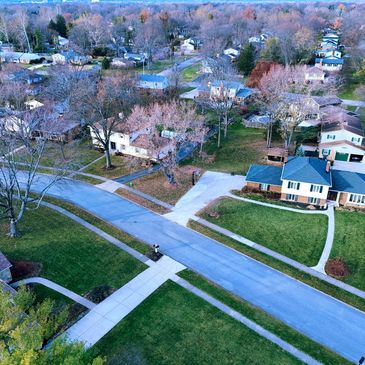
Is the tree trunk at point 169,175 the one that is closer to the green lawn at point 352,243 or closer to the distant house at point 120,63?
the green lawn at point 352,243

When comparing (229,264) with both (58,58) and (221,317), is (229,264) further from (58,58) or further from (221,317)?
(58,58)

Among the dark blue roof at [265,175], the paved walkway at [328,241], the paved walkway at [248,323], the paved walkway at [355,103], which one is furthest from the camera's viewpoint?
the paved walkway at [355,103]

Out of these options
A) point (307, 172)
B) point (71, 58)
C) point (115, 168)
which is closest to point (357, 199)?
point (307, 172)

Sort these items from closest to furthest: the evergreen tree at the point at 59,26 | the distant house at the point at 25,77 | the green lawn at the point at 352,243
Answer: the green lawn at the point at 352,243 → the distant house at the point at 25,77 → the evergreen tree at the point at 59,26

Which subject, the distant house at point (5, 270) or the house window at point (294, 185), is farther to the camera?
the house window at point (294, 185)

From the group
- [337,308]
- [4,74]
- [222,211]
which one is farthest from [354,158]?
[4,74]

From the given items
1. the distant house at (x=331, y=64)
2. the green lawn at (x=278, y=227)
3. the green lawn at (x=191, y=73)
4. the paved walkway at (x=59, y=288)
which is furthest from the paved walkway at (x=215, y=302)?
the distant house at (x=331, y=64)

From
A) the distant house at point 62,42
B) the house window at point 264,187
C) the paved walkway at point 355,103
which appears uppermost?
the distant house at point 62,42
